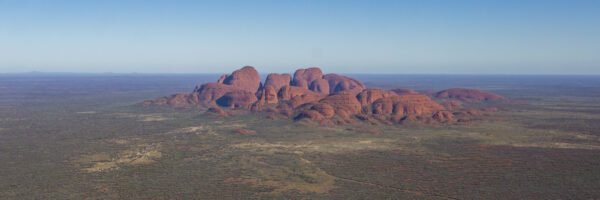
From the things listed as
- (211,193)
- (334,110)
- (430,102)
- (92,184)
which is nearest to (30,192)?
(92,184)

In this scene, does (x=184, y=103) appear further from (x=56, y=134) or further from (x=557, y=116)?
(x=557, y=116)

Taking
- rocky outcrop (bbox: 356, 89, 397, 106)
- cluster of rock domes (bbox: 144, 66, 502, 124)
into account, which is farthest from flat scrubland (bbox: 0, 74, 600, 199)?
rocky outcrop (bbox: 356, 89, 397, 106)

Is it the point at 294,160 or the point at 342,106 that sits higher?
the point at 342,106

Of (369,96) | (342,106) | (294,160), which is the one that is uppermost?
(369,96)

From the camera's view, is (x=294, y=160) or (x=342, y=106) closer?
(x=294, y=160)

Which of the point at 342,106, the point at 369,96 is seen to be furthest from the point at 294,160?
the point at 369,96

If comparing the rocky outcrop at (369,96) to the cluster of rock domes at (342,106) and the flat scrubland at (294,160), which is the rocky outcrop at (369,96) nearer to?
the cluster of rock domes at (342,106)

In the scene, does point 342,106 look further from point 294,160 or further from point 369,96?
point 294,160

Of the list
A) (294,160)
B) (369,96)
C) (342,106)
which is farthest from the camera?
(369,96)
